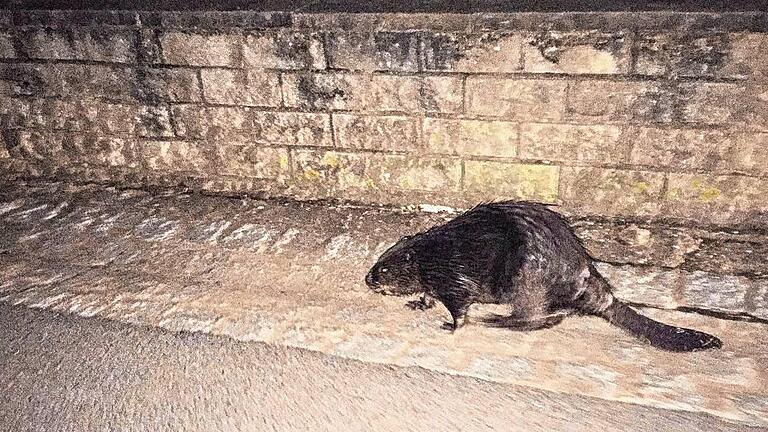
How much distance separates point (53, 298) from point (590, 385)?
3283 millimetres

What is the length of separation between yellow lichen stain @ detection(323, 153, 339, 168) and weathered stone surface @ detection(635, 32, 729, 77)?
233 cm

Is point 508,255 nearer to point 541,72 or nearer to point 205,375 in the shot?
point 541,72

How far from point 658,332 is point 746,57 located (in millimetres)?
1854

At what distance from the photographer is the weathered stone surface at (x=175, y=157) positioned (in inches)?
195

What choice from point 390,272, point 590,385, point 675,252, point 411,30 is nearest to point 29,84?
point 411,30

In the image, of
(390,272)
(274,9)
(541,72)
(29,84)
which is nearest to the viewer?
(390,272)

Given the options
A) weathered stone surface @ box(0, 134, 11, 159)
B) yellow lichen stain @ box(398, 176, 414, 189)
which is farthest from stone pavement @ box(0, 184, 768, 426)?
weathered stone surface @ box(0, 134, 11, 159)

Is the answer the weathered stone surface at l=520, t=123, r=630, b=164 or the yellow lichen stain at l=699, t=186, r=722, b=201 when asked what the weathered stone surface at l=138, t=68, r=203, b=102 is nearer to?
the weathered stone surface at l=520, t=123, r=630, b=164

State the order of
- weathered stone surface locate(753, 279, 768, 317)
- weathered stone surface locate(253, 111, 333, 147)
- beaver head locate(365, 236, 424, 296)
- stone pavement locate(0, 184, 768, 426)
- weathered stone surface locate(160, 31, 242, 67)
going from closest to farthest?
stone pavement locate(0, 184, 768, 426) → weathered stone surface locate(753, 279, 768, 317) → beaver head locate(365, 236, 424, 296) → weathered stone surface locate(160, 31, 242, 67) → weathered stone surface locate(253, 111, 333, 147)

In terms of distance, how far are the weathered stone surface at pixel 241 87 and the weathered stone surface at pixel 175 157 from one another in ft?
1.80

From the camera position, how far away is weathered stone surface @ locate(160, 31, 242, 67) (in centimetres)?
441

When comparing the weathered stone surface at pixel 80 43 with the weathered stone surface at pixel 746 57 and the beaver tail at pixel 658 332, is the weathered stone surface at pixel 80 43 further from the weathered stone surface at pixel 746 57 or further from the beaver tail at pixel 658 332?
the weathered stone surface at pixel 746 57

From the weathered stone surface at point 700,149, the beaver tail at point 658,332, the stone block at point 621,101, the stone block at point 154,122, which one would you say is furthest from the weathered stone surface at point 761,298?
the stone block at point 154,122

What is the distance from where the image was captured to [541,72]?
3926 millimetres
